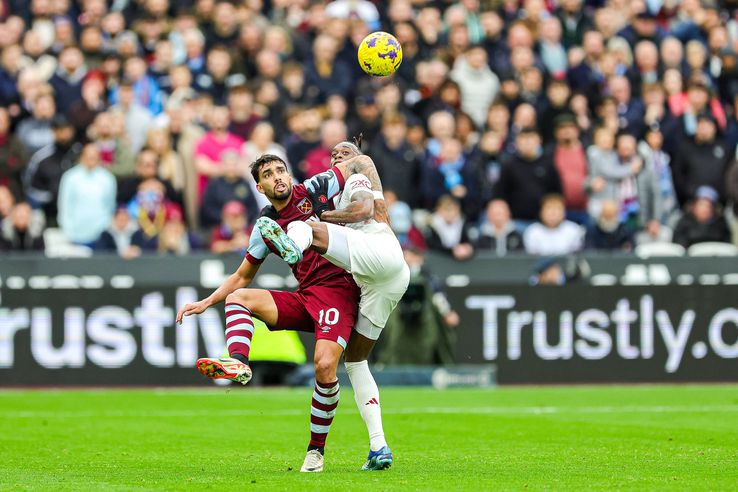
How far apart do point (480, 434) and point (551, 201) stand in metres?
7.19

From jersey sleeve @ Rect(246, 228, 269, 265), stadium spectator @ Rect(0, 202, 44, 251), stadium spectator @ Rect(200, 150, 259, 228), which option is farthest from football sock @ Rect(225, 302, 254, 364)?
stadium spectator @ Rect(0, 202, 44, 251)

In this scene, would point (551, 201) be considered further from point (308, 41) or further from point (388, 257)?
point (388, 257)

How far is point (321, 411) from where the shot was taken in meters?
10.3

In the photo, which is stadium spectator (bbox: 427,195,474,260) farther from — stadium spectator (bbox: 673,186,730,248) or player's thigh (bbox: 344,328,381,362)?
player's thigh (bbox: 344,328,381,362)

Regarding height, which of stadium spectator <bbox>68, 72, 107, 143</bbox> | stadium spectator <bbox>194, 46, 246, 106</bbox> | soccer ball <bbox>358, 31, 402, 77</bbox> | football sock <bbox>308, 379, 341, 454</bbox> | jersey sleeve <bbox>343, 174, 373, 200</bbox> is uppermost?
stadium spectator <bbox>194, 46, 246, 106</bbox>

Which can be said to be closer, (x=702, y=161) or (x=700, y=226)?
(x=700, y=226)

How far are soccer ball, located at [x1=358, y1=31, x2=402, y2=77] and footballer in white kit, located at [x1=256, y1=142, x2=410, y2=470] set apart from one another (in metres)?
0.66

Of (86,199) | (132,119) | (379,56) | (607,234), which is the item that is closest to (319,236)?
(379,56)

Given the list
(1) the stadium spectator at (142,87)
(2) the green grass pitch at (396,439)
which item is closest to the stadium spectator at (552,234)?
(2) the green grass pitch at (396,439)

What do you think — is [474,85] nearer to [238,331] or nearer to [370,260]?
[370,260]

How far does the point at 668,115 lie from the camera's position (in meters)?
22.2

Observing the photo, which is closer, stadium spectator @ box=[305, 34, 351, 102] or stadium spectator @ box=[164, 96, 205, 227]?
stadium spectator @ box=[164, 96, 205, 227]

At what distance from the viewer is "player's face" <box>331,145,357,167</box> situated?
1069 cm

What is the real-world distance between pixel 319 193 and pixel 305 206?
143mm
